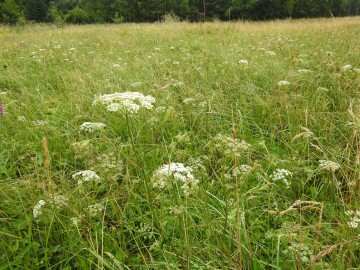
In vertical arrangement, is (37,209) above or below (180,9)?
below

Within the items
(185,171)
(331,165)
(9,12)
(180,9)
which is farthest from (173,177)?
(9,12)

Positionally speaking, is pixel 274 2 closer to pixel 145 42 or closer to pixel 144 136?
pixel 145 42

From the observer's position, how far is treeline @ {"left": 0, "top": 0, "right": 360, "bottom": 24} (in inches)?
1250

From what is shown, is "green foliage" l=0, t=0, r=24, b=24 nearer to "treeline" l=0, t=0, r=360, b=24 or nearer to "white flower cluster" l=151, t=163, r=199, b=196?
"treeline" l=0, t=0, r=360, b=24

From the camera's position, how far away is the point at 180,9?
32344 millimetres

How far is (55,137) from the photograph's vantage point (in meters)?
2.57

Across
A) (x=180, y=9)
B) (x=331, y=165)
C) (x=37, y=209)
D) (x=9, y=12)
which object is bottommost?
(x=37, y=209)

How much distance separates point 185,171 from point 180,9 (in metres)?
35.1

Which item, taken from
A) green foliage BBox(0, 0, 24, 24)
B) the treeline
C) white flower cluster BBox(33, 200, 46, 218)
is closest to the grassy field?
white flower cluster BBox(33, 200, 46, 218)

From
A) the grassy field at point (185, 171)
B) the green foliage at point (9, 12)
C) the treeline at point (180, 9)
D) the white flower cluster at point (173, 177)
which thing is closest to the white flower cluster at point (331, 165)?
the grassy field at point (185, 171)

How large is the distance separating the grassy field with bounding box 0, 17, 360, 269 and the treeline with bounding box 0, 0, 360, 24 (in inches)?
1029

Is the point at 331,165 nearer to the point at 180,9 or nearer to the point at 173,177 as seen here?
the point at 173,177

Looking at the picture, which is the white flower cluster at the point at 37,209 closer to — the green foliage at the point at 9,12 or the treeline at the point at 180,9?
the treeline at the point at 180,9

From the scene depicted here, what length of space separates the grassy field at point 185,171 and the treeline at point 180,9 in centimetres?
2614
